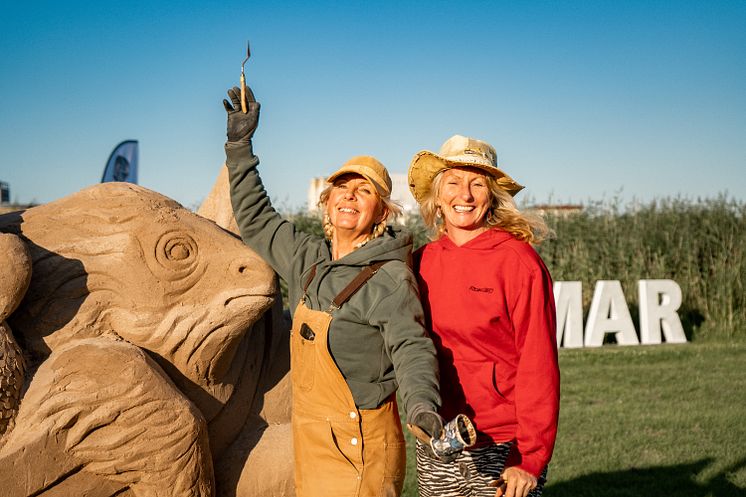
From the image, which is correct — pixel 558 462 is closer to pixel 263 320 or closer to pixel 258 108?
pixel 263 320

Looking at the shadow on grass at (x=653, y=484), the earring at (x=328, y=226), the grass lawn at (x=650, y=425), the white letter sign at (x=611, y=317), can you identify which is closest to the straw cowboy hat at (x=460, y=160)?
the earring at (x=328, y=226)

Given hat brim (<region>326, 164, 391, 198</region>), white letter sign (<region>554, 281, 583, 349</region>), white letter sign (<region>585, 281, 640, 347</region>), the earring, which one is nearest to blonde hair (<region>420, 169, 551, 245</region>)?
hat brim (<region>326, 164, 391, 198</region>)

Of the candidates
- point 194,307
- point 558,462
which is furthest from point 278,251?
point 558,462

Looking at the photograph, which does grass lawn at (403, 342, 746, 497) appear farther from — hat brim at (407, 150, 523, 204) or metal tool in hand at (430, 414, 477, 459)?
metal tool in hand at (430, 414, 477, 459)

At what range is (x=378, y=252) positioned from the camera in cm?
262

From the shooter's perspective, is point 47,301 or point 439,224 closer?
point 47,301

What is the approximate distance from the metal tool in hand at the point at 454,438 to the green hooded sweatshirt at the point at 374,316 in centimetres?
18

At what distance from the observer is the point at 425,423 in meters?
2.11

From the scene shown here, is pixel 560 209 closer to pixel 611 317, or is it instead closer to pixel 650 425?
pixel 611 317

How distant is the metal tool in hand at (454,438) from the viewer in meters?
2.03

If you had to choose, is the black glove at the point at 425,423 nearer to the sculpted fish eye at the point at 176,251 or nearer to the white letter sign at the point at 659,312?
the sculpted fish eye at the point at 176,251

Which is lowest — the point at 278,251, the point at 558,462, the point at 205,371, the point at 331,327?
the point at 558,462

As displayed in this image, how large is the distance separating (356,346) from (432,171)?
29.8 inches

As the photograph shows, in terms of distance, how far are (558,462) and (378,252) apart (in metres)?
4.19
